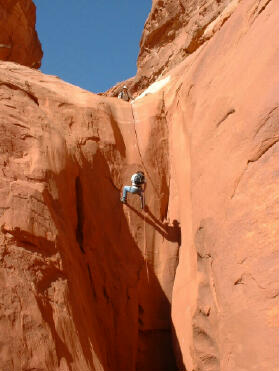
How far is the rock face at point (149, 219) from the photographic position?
4.77m

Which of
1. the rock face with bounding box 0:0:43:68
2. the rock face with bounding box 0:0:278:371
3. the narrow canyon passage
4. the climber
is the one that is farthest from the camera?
the rock face with bounding box 0:0:43:68

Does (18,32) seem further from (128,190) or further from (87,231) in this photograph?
(87,231)

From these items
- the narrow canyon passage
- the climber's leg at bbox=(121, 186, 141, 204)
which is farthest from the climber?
the narrow canyon passage

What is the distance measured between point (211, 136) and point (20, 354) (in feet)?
12.4

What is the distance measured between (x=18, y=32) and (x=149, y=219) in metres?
13.6

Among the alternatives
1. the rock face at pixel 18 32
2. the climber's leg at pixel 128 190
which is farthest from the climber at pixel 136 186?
the rock face at pixel 18 32

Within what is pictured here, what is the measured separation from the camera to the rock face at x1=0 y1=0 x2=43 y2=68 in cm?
1759

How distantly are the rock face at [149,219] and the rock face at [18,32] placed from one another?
10150 millimetres

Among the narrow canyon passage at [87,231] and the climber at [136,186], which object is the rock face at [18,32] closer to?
the narrow canyon passage at [87,231]

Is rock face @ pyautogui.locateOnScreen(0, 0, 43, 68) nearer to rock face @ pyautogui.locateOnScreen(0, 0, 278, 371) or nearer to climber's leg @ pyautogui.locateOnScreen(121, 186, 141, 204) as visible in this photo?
rock face @ pyautogui.locateOnScreen(0, 0, 278, 371)

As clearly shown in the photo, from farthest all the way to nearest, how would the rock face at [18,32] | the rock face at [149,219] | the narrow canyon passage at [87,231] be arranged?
1. the rock face at [18,32]
2. the narrow canyon passage at [87,231]
3. the rock face at [149,219]

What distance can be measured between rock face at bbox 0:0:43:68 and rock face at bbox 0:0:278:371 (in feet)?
33.3

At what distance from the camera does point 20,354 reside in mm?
4477

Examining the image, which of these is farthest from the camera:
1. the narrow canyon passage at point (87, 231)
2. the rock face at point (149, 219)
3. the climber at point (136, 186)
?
the climber at point (136, 186)
